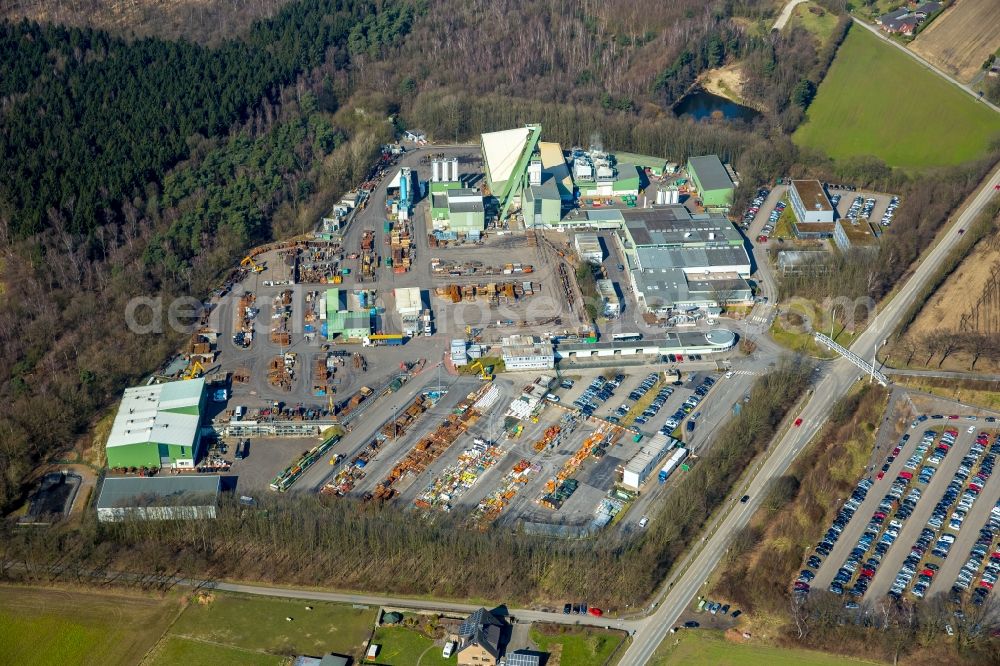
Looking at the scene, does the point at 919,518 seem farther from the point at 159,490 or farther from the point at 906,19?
the point at 906,19

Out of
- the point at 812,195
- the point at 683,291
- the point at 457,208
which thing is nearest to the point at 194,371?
the point at 457,208

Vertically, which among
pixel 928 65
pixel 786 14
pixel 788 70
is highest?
pixel 786 14

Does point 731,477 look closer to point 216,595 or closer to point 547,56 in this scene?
point 216,595

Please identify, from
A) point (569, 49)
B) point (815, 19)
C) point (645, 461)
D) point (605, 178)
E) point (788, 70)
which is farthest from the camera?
point (815, 19)

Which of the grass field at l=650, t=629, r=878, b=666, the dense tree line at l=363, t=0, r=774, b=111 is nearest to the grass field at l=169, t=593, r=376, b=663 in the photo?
the grass field at l=650, t=629, r=878, b=666

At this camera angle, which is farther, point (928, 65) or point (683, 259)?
point (928, 65)

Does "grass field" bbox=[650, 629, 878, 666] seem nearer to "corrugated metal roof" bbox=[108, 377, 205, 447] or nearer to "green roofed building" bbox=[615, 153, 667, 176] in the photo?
"corrugated metal roof" bbox=[108, 377, 205, 447]

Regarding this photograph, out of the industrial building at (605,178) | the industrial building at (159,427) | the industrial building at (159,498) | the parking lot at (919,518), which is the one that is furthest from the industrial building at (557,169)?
the industrial building at (159,498)

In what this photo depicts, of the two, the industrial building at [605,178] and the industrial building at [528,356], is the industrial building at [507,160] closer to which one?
the industrial building at [605,178]

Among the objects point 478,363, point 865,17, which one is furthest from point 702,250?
point 865,17
